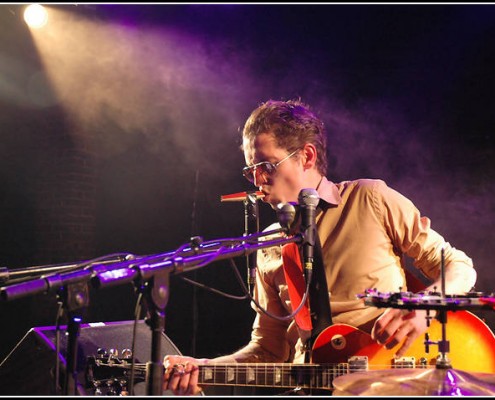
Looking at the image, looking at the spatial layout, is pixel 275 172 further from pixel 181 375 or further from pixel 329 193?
pixel 181 375

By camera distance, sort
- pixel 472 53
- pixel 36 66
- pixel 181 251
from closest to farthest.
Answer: pixel 181 251 → pixel 472 53 → pixel 36 66

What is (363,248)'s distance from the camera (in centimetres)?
308

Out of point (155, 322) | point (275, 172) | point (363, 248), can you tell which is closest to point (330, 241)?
point (363, 248)

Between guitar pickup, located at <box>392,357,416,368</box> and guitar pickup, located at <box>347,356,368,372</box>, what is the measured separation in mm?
136

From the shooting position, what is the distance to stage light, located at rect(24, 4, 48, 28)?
5930 millimetres

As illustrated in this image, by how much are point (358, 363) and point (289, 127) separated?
1450mm

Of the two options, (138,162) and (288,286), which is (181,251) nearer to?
(288,286)

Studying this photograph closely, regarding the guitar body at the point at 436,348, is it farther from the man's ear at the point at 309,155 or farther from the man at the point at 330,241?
the man's ear at the point at 309,155

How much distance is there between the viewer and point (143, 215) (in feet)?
22.4

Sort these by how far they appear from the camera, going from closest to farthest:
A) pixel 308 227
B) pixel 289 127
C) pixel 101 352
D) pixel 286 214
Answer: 1. pixel 286 214
2. pixel 308 227
3. pixel 101 352
4. pixel 289 127

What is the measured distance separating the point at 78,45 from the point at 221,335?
3668 millimetres

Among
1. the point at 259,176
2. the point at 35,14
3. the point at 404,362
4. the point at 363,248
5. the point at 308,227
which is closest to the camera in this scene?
the point at 308,227

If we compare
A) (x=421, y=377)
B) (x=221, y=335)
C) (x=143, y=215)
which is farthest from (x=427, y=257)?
(x=143, y=215)

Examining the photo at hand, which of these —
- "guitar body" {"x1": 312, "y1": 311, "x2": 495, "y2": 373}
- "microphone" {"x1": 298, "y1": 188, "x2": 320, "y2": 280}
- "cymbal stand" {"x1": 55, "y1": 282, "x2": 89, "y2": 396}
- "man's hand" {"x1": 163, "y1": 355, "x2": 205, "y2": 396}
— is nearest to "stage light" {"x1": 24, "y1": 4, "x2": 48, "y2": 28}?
"man's hand" {"x1": 163, "y1": 355, "x2": 205, "y2": 396}
